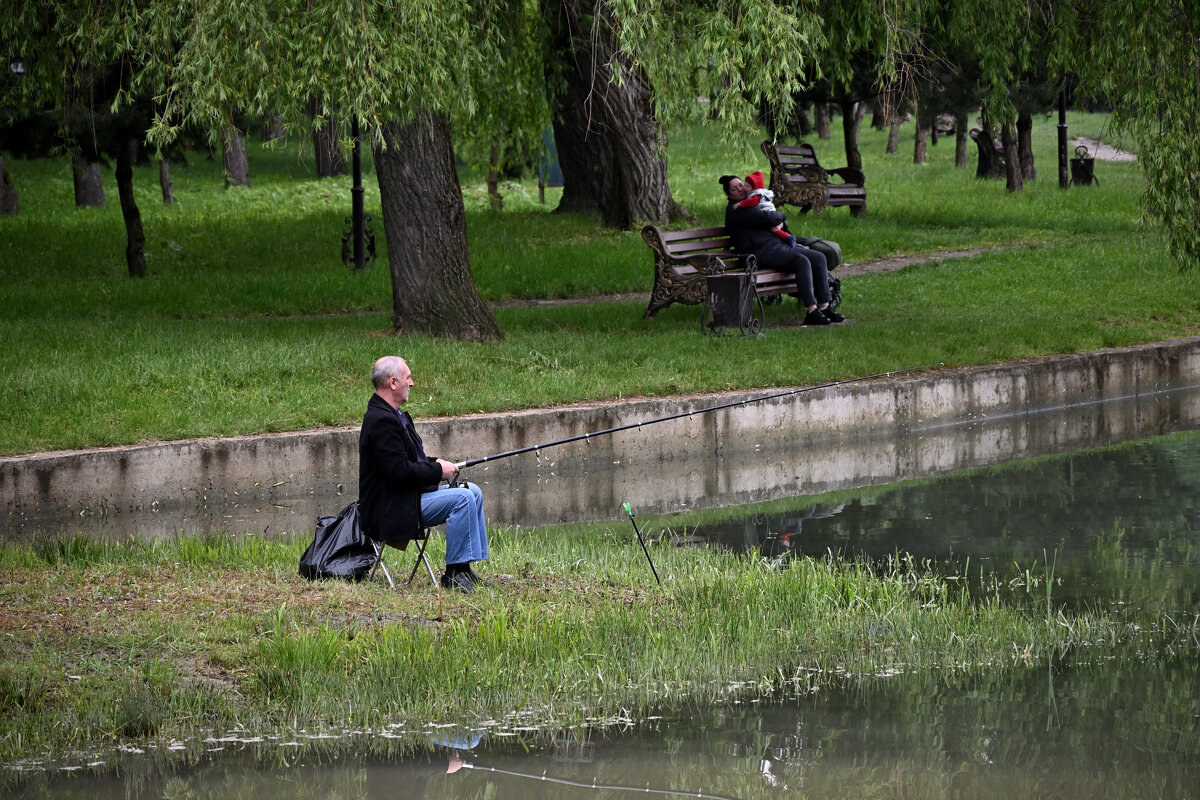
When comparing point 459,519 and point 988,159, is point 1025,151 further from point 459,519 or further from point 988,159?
point 459,519

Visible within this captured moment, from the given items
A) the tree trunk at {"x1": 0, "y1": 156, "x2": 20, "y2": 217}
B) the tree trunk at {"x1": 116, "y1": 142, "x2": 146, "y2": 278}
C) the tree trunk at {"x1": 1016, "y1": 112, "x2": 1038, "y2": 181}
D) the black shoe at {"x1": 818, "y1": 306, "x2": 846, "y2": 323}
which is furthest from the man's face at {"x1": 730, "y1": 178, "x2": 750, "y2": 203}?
the tree trunk at {"x1": 0, "y1": 156, "x2": 20, "y2": 217}

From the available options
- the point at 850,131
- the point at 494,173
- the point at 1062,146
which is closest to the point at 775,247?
the point at 850,131

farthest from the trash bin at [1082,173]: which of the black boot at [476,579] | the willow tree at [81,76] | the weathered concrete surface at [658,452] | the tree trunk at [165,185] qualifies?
the black boot at [476,579]

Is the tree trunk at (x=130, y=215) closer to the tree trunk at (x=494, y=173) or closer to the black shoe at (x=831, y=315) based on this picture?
the tree trunk at (x=494, y=173)

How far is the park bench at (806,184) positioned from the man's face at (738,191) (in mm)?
7135

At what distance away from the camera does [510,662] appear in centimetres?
639

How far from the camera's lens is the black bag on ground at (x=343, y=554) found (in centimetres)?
784

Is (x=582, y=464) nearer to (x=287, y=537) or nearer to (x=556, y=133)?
(x=287, y=537)

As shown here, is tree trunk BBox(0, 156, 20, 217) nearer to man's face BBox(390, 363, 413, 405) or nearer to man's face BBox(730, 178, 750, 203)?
man's face BBox(730, 178, 750, 203)

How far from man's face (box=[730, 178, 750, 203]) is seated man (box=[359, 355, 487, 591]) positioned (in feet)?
29.1

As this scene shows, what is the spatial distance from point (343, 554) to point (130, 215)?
488 inches

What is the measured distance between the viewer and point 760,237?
1581 cm

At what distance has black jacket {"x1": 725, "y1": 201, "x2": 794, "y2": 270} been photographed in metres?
15.6

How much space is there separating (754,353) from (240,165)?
23.2 metres
